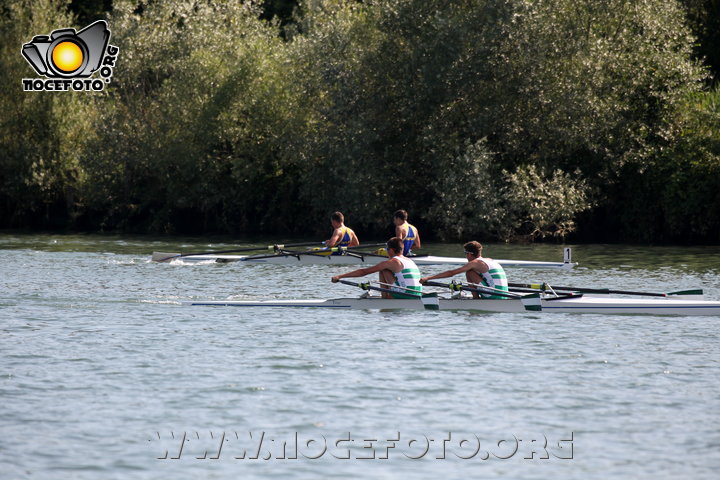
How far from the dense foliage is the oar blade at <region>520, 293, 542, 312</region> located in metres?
18.5

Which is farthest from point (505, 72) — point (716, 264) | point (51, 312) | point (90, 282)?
point (51, 312)

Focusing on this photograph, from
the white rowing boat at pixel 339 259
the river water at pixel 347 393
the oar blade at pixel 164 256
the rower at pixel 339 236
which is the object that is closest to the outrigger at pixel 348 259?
the white rowing boat at pixel 339 259

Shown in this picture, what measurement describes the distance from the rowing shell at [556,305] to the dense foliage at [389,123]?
58.6 ft

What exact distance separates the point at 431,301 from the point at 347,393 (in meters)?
5.99

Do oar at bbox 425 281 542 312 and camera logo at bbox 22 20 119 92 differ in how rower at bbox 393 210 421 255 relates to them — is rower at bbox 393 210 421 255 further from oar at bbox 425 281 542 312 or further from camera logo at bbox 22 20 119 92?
camera logo at bbox 22 20 119 92

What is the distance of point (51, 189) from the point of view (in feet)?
155

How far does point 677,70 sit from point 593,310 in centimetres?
2129

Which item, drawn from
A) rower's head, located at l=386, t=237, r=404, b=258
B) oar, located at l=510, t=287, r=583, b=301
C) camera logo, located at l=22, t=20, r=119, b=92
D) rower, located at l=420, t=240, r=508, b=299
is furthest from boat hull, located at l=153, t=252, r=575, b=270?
camera logo, located at l=22, t=20, r=119, b=92

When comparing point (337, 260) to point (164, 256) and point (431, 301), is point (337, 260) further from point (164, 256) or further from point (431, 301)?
point (431, 301)

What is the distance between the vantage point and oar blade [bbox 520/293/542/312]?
16812 mm

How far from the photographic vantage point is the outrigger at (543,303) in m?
16.8

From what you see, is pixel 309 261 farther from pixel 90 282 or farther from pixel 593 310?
pixel 593 310

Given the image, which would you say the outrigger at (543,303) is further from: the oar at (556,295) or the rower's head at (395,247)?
the rower's head at (395,247)

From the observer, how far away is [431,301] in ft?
57.7
